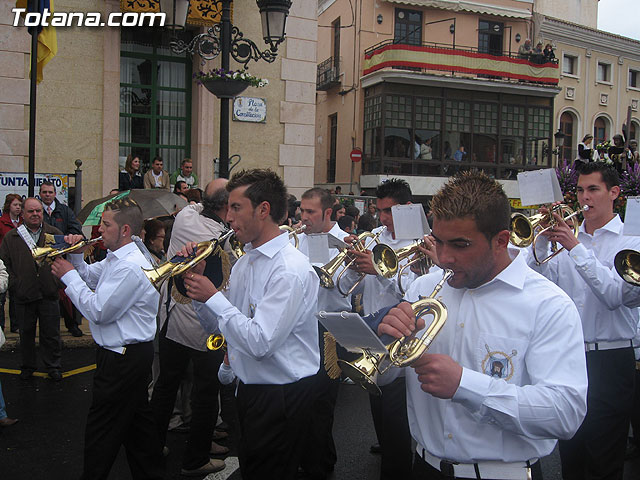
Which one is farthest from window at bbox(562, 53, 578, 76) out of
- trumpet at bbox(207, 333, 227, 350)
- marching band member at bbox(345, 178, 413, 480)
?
trumpet at bbox(207, 333, 227, 350)

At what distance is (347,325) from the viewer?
1.91 m

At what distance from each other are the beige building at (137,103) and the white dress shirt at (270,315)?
10643mm

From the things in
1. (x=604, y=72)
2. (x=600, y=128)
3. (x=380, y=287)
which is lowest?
(x=380, y=287)

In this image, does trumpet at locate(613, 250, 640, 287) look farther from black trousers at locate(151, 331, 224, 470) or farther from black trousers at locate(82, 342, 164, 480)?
black trousers at locate(82, 342, 164, 480)

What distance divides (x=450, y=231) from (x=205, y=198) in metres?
3.03

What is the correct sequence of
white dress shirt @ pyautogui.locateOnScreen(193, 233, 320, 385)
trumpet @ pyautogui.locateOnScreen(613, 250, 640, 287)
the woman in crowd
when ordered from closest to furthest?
white dress shirt @ pyautogui.locateOnScreen(193, 233, 320, 385) → trumpet @ pyautogui.locateOnScreen(613, 250, 640, 287) → the woman in crowd

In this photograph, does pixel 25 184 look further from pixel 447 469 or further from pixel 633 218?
pixel 447 469

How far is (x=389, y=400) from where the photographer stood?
407 cm

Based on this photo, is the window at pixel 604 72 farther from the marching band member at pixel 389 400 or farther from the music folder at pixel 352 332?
the music folder at pixel 352 332

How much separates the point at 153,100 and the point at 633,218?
480 inches

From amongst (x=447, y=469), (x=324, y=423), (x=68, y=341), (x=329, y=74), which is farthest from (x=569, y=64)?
(x=447, y=469)

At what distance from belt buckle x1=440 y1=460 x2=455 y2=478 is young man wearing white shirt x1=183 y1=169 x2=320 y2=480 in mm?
1034

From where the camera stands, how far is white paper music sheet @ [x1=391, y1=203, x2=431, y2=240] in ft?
14.0

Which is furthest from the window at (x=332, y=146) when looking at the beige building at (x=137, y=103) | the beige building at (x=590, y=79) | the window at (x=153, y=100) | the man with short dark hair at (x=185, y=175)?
the man with short dark hair at (x=185, y=175)
